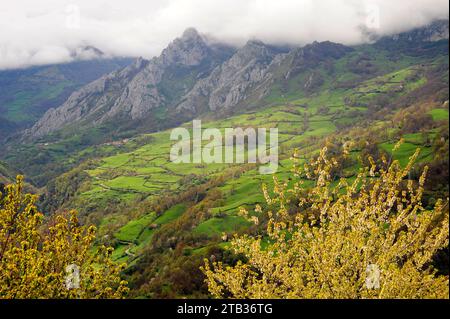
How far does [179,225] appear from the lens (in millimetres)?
130375

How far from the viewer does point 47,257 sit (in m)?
17.9

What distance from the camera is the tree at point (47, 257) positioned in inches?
678

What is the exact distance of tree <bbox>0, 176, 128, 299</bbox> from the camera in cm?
1722

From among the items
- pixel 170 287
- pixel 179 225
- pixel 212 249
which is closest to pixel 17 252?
pixel 170 287

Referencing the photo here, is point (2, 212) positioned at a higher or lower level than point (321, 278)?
higher

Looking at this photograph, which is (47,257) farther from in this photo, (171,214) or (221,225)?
(171,214)

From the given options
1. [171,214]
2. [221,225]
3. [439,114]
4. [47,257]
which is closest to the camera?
[47,257]

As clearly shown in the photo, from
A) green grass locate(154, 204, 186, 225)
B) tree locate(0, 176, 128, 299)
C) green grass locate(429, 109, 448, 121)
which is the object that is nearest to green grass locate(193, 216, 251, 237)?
green grass locate(154, 204, 186, 225)

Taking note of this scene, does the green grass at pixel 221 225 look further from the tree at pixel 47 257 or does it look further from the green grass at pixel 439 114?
the green grass at pixel 439 114

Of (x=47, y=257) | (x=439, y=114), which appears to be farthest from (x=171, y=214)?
(x=47, y=257)
